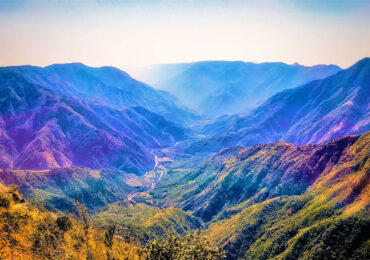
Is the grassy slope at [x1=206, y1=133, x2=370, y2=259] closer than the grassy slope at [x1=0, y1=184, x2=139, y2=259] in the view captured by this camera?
No

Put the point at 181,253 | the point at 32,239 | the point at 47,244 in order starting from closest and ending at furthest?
the point at 32,239
the point at 47,244
the point at 181,253

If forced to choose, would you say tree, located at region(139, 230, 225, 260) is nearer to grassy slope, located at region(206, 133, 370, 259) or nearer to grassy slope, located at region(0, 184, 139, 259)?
grassy slope, located at region(0, 184, 139, 259)

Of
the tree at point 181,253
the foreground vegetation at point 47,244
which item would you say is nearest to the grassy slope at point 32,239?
the foreground vegetation at point 47,244

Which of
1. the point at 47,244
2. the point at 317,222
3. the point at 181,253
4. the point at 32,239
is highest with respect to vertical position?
the point at 32,239

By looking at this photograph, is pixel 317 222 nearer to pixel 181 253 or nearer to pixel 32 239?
pixel 181 253

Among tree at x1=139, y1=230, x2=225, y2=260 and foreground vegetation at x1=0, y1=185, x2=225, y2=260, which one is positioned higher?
foreground vegetation at x1=0, y1=185, x2=225, y2=260

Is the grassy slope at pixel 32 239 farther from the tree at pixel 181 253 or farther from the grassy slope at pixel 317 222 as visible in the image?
the grassy slope at pixel 317 222

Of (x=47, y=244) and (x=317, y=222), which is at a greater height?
(x=47, y=244)

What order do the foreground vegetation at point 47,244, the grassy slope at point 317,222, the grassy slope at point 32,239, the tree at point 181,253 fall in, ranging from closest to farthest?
the grassy slope at point 32,239 < the foreground vegetation at point 47,244 < the tree at point 181,253 < the grassy slope at point 317,222

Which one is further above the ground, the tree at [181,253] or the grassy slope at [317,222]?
the tree at [181,253]

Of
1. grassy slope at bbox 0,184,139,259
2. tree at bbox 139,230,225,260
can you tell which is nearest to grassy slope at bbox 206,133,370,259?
tree at bbox 139,230,225,260

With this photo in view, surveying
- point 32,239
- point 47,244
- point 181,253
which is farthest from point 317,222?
point 32,239

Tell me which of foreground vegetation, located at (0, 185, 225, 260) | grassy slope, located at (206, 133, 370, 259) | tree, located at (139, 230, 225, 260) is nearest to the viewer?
foreground vegetation, located at (0, 185, 225, 260)

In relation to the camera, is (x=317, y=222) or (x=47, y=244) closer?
(x=47, y=244)
